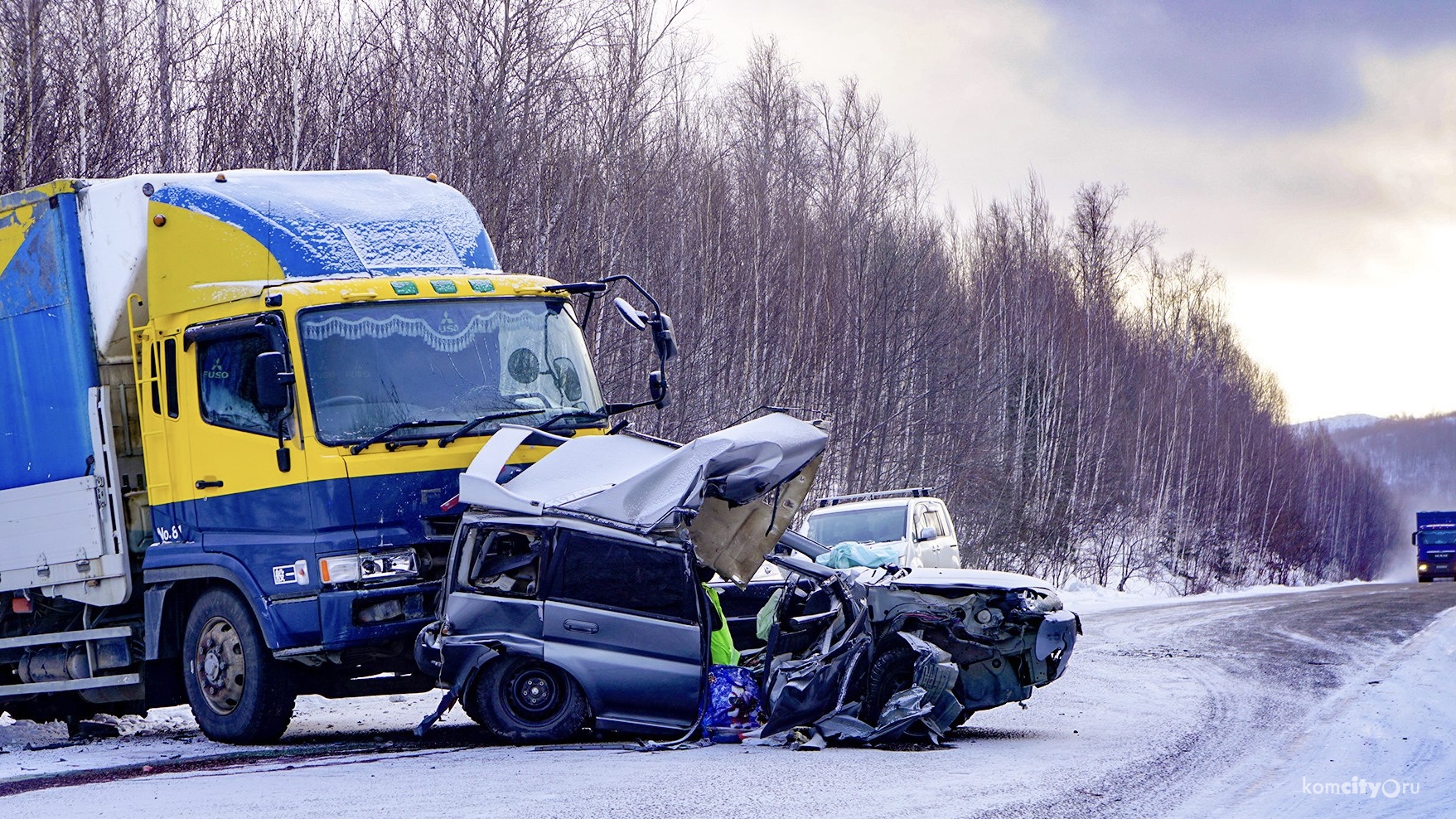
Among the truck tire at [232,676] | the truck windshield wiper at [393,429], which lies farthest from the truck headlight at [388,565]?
the truck tire at [232,676]

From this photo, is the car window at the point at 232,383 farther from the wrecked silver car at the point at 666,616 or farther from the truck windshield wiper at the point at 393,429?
the wrecked silver car at the point at 666,616

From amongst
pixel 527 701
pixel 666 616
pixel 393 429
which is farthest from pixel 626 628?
pixel 393 429

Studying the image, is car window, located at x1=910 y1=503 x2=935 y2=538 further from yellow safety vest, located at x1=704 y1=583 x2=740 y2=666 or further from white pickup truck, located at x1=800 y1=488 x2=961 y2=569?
yellow safety vest, located at x1=704 y1=583 x2=740 y2=666

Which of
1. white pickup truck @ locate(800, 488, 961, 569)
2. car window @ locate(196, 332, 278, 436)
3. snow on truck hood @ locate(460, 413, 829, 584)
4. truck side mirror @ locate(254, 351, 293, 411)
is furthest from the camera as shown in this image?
white pickup truck @ locate(800, 488, 961, 569)

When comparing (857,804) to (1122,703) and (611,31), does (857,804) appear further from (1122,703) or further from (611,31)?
(611,31)

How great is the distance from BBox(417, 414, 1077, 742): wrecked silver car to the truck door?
36.6 inches

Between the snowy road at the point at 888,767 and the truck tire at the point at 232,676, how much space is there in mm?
194

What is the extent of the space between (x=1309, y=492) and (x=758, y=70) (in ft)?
196

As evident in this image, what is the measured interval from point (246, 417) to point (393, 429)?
1.05m

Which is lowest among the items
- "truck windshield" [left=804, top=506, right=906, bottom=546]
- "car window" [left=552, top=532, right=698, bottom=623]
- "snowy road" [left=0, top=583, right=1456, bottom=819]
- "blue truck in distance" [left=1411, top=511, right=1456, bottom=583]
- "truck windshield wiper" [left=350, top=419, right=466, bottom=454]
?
"blue truck in distance" [left=1411, top=511, right=1456, bottom=583]

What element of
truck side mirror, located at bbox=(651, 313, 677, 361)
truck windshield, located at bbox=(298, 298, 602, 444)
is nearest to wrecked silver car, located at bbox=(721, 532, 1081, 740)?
truck side mirror, located at bbox=(651, 313, 677, 361)

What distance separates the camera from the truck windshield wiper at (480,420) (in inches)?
349

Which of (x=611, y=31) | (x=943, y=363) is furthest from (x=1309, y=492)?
(x=611, y=31)

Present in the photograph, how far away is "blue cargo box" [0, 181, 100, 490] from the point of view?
966 cm
